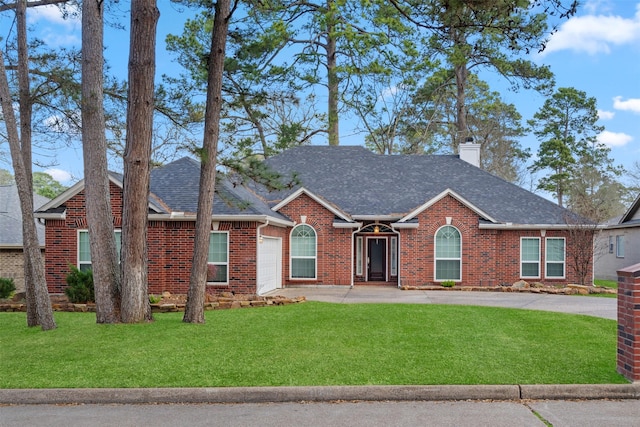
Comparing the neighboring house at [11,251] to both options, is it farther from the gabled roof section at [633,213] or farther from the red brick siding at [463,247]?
the gabled roof section at [633,213]

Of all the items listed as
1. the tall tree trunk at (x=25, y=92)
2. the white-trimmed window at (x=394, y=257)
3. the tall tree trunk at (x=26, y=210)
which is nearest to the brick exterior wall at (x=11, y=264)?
the tall tree trunk at (x=25, y=92)

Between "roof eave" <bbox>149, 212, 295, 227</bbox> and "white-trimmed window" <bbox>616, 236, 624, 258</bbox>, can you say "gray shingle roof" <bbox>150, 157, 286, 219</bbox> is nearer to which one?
"roof eave" <bbox>149, 212, 295, 227</bbox>

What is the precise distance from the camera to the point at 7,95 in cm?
1036

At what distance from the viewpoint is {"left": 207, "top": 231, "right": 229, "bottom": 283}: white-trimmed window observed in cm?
1745

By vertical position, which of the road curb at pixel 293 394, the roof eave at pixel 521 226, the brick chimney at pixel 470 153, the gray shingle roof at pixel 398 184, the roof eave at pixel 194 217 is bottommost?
the road curb at pixel 293 394

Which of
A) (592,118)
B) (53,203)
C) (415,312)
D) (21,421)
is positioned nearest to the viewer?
(21,421)

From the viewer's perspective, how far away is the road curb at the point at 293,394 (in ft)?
21.5

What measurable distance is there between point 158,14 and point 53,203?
28.5ft

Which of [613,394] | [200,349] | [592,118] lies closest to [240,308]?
[200,349]

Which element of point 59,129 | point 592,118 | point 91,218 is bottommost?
point 91,218

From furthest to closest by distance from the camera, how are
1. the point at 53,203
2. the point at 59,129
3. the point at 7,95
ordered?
the point at 53,203, the point at 59,129, the point at 7,95

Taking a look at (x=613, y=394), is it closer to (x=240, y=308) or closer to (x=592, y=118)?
(x=240, y=308)

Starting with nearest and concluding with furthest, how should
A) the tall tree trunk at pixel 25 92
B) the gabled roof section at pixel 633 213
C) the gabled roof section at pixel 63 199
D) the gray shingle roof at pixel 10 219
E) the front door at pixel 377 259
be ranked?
the tall tree trunk at pixel 25 92 → the gabled roof section at pixel 63 199 → the gray shingle roof at pixel 10 219 → the front door at pixel 377 259 → the gabled roof section at pixel 633 213

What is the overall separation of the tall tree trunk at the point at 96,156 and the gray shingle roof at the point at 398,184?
11.5 m
